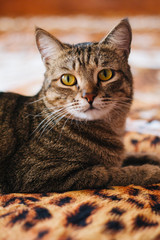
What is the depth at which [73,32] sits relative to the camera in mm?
3068

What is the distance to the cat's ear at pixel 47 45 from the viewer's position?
117 cm

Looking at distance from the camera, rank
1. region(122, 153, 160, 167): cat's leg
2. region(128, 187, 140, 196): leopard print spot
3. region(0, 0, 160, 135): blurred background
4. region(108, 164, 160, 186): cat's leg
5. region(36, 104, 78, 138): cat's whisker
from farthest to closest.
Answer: region(0, 0, 160, 135): blurred background < region(122, 153, 160, 167): cat's leg < region(36, 104, 78, 138): cat's whisker < region(108, 164, 160, 186): cat's leg < region(128, 187, 140, 196): leopard print spot

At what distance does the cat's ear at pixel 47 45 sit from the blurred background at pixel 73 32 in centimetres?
86

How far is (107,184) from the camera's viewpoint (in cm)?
98

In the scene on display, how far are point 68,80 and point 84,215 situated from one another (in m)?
0.65

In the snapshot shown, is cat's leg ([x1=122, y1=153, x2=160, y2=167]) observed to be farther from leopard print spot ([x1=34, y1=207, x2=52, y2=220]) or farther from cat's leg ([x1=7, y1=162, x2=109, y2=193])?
leopard print spot ([x1=34, y1=207, x2=52, y2=220])

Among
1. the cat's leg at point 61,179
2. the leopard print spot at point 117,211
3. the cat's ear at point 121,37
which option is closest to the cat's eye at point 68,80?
the cat's ear at point 121,37

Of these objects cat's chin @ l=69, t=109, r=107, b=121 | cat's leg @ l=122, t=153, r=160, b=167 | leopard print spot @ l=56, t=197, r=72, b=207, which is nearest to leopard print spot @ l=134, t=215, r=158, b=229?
leopard print spot @ l=56, t=197, r=72, b=207

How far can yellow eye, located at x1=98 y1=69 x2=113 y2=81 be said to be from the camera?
44.2 inches

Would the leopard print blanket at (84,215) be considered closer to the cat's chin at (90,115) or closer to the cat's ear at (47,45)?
the cat's chin at (90,115)

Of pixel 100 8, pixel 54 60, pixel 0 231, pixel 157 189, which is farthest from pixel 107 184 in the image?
pixel 100 8

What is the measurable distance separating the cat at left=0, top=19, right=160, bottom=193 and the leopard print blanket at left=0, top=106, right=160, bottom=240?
9 cm

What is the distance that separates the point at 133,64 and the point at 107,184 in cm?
184

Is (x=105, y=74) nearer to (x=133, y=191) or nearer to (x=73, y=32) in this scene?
(x=133, y=191)
